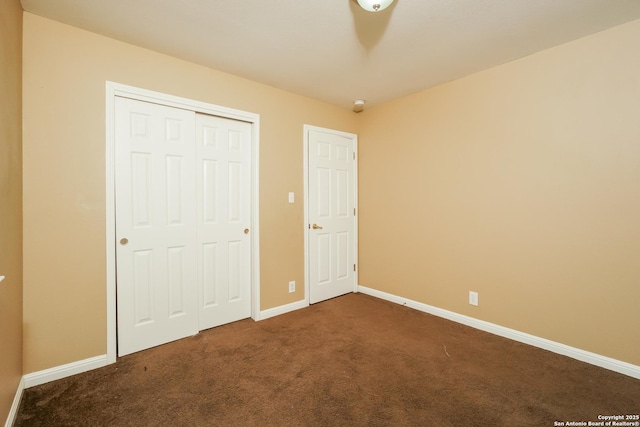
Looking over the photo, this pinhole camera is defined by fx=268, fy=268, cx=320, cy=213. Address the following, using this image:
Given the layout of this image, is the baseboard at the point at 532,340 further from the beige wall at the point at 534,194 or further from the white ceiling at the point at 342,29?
the white ceiling at the point at 342,29

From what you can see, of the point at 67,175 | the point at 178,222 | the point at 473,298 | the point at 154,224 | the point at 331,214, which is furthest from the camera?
the point at 331,214

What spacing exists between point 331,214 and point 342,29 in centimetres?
207

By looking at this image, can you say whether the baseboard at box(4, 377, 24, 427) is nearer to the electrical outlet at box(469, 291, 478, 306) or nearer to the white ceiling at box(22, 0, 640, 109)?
the white ceiling at box(22, 0, 640, 109)

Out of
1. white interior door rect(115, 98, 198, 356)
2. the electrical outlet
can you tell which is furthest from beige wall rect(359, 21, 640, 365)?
white interior door rect(115, 98, 198, 356)

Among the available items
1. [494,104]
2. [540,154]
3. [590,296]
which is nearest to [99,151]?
[494,104]

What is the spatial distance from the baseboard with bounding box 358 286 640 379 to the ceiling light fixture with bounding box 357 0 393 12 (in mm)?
2801

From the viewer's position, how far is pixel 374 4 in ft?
5.33

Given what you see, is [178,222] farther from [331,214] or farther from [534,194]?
[534,194]

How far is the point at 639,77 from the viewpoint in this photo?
73.5 inches

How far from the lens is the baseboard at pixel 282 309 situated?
9.49 feet

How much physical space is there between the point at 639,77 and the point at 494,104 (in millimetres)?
884

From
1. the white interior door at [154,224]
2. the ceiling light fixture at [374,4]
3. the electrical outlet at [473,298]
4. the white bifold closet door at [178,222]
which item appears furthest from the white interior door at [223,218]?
the electrical outlet at [473,298]

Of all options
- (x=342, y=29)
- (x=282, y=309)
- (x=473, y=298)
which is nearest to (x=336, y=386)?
(x=282, y=309)

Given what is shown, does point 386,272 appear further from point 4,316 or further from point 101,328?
point 4,316
